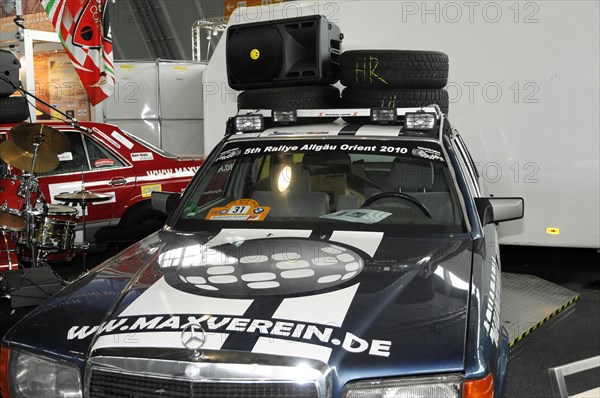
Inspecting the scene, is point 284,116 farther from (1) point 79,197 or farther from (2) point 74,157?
(2) point 74,157

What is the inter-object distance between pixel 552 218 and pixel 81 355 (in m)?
4.89

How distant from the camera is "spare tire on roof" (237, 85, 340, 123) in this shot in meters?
4.85

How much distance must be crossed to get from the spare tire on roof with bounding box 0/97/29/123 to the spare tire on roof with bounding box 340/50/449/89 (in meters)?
4.24

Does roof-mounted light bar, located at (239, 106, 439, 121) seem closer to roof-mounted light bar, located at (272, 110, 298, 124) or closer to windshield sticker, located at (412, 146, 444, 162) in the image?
roof-mounted light bar, located at (272, 110, 298, 124)

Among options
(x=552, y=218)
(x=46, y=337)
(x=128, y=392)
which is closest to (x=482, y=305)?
(x=128, y=392)

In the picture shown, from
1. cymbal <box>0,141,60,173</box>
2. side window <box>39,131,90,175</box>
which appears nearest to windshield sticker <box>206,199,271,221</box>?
cymbal <box>0,141,60,173</box>

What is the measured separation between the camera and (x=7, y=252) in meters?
6.49

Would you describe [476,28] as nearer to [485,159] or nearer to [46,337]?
[485,159]

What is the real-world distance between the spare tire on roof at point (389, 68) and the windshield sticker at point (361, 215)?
1281 mm

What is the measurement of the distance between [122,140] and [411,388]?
250 inches

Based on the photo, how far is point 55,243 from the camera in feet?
22.1

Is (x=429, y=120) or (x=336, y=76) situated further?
(x=336, y=76)

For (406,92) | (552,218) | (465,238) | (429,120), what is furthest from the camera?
(552,218)

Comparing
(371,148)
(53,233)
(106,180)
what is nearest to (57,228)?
(53,233)
